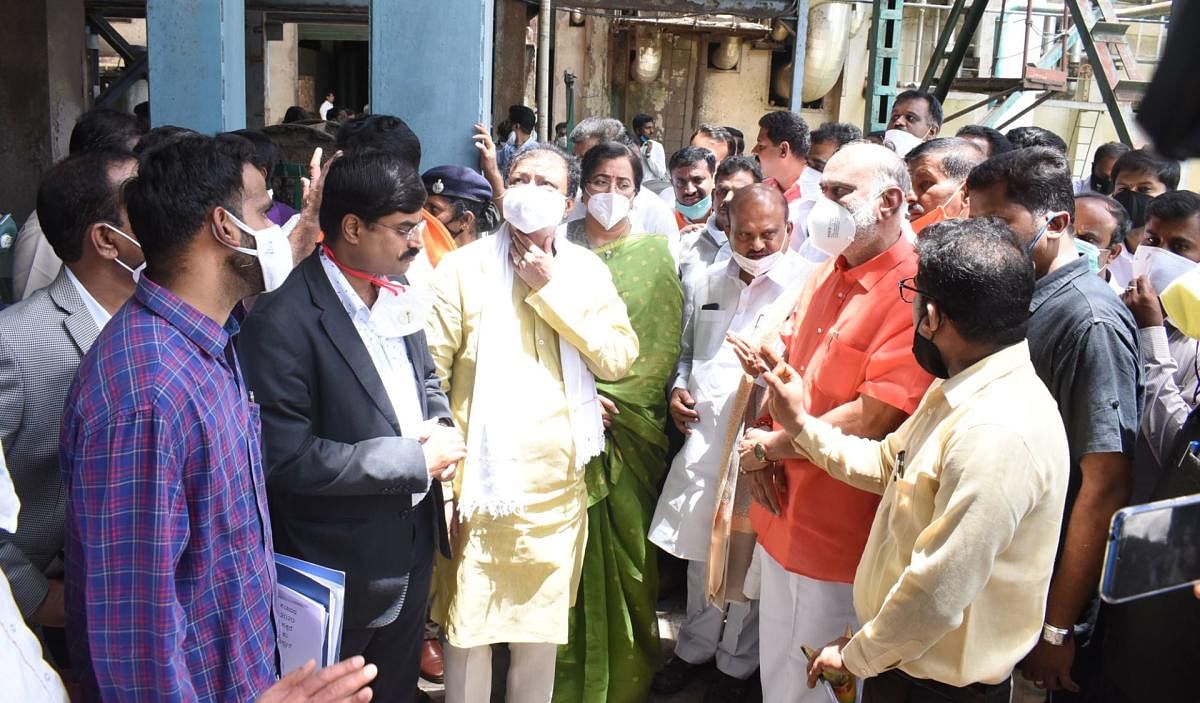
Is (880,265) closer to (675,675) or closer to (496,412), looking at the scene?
(496,412)

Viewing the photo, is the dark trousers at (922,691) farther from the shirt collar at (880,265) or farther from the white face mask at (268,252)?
the white face mask at (268,252)

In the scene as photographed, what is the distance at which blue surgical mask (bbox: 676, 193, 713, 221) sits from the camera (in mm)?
4871

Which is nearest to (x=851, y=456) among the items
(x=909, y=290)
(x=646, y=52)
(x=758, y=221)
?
(x=909, y=290)

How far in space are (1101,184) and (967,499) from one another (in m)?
5.16

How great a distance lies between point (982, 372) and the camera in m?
2.04

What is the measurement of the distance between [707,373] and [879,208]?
911 mm

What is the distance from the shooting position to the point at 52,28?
780 cm

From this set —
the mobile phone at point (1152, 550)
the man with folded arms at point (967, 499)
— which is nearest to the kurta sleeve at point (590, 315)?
the man with folded arms at point (967, 499)

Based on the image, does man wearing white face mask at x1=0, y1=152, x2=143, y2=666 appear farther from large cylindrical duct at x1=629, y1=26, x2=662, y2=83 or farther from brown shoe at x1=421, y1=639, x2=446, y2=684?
large cylindrical duct at x1=629, y1=26, x2=662, y2=83

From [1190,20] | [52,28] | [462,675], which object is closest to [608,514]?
[462,675]

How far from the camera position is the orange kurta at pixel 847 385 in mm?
2477

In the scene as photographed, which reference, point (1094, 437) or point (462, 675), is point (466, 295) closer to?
point (462, 675)

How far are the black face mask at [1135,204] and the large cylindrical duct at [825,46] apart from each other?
9.22 metres

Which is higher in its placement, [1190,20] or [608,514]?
[1190,20]
